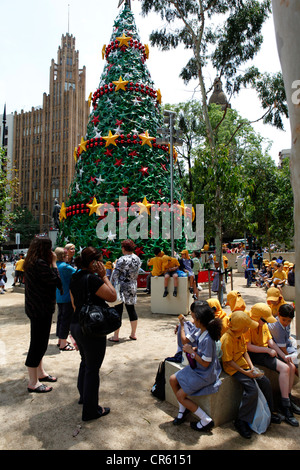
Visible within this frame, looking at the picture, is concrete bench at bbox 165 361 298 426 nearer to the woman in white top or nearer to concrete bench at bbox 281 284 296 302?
the woman in white top

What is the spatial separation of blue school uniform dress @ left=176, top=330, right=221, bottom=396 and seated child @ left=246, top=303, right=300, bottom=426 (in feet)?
1.95

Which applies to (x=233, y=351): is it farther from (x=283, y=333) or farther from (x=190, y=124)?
(x=190, y=124)

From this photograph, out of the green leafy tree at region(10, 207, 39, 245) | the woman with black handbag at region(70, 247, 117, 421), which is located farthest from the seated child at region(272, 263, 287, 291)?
the green leafy tree at region(10, 207, 39, 245)

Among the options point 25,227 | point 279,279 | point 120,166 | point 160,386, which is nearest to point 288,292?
point 279,279

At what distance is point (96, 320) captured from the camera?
2.50 meters

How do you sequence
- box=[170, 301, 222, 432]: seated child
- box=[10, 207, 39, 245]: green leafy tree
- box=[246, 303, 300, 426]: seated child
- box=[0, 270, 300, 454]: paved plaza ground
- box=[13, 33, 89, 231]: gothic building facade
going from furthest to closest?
box=[13, 33, 89, 231]: gothic building facade → box=[10, 207, 39, 245]: green leafy tree → box=[246, 303, 300, 426]: seated child → box=[170, 301, 222, 432]: seated child → box=[0, 270, 300, 454]: paved plaza ground

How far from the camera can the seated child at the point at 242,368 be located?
265 cm

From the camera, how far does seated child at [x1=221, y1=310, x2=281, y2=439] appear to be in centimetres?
265

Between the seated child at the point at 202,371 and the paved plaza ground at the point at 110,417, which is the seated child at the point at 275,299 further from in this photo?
the seated child at the point at 202,371

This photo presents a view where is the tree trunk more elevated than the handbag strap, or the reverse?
the tree trunk

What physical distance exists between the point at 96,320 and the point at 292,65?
2731 millimetres

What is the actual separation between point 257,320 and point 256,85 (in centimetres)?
1288

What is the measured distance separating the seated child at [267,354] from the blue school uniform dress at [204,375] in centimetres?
59

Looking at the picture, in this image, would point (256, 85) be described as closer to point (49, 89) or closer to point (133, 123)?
point (133, 123)
